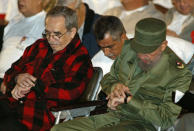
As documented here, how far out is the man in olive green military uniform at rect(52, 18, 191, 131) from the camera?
121 inches

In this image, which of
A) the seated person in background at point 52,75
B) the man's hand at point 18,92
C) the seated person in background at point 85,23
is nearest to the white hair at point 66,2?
the seated person in background at point 85,23

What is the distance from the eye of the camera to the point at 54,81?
12.0ft

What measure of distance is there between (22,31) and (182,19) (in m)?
1.79

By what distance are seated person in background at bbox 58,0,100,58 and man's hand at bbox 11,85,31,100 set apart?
96cm

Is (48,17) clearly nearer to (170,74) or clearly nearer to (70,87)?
(70,87)

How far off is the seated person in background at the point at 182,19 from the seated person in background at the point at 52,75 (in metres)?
1.51

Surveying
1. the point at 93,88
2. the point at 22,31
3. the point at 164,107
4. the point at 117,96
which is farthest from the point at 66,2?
the point at 164,107

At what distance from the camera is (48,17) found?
148 inches

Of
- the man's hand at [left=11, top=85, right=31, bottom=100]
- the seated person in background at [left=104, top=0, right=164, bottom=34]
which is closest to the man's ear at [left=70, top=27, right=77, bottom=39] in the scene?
the man's hand at [left=11, top=85, right=31, bottom=100]

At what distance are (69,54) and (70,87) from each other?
0.31 metres

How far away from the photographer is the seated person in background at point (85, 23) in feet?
14.6

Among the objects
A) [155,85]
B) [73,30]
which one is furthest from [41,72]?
[155,85]

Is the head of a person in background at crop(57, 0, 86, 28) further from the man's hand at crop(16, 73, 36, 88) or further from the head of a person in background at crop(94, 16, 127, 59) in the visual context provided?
the man's hand at crop(16, 73, 36, 88)

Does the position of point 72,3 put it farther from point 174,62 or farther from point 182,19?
point 174,62
